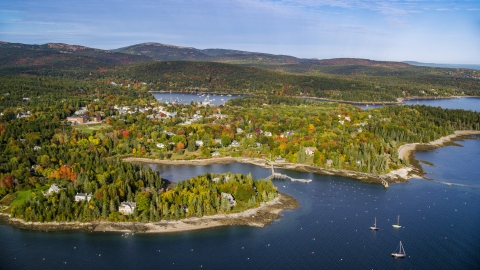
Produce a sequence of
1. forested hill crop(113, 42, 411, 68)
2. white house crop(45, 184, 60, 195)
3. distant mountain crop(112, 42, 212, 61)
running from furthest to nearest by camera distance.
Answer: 1. distant mountain crop(112, 42, 212, 61)
2. forested hill crop(113, 42, 411, 68)
3. white house crop(45, 184, 60, 195)

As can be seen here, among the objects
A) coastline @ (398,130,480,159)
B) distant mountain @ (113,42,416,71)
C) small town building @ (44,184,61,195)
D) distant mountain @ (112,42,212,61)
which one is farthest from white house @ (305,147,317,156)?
distant mountain @ (112,42,212,61)

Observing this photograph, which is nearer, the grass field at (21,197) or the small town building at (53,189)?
the grass field at (21,197)

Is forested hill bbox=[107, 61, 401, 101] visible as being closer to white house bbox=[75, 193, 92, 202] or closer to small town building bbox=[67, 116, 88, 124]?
small town building bbox=[67, 116, 88, 124]

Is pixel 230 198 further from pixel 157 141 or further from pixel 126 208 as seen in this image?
pixel 157 141

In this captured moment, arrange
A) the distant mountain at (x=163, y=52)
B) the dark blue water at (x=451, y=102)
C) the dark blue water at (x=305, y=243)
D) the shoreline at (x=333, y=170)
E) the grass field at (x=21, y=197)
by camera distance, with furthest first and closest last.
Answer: the distant mountain at (x=163, y=52) < the dark blue water at (x=451, y=102) < the shoreline at (x=333, y=170) < the grass field at (x=21, y=197) < the dark blue water at (x=305, y=243)

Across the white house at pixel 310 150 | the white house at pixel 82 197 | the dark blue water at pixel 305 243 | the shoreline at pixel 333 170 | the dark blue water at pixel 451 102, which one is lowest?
the dark blue water at pixel 305 243

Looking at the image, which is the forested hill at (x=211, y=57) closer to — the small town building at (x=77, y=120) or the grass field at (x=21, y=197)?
the small town building at (x=77, y=120)

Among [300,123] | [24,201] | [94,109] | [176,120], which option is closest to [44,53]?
[94,109]

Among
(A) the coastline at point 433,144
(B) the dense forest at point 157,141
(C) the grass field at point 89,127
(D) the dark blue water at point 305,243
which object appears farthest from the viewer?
(C) the grass field at point 89,127

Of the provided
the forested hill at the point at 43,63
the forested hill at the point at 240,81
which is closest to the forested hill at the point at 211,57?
the forested hill at the point at 43,63
